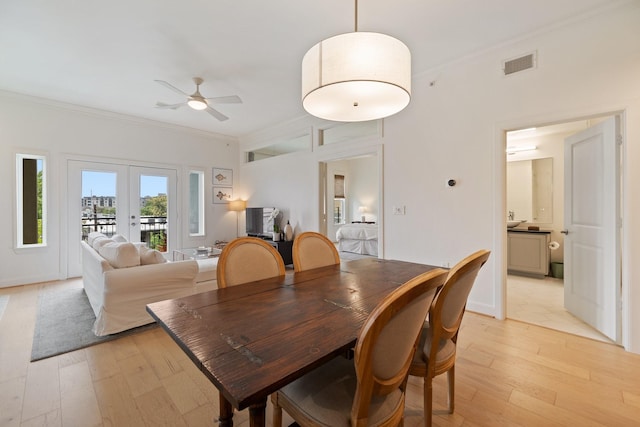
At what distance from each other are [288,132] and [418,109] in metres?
2.83

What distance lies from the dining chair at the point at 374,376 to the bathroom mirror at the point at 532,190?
5.45 meters

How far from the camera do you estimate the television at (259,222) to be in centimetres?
590

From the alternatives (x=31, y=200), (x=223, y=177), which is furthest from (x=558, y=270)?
(x=31, y=200)

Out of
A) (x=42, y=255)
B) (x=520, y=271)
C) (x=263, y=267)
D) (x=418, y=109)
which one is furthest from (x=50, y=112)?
(x=520, y=271)

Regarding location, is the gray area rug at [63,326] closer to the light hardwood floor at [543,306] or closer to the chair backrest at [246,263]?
the chair backrest at [246,263]

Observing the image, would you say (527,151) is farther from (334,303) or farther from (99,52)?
(99,52)

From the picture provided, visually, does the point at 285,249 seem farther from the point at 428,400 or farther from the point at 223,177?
the point at 428,400

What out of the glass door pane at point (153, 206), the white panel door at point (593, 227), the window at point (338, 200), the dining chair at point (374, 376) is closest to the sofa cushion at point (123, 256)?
the dining chair at point (374, 376)

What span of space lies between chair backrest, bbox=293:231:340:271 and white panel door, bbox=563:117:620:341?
8.20 feet

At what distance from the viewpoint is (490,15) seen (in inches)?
96.9

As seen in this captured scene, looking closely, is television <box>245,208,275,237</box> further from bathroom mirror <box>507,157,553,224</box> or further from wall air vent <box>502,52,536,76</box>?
bathroom mirror <box>507,157,553,224</box>

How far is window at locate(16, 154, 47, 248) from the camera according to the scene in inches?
168

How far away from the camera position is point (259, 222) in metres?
6.05

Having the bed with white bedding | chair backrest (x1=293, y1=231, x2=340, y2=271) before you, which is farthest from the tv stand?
chair backrest (x1=293, y1=231, x2=340, y2=271)
